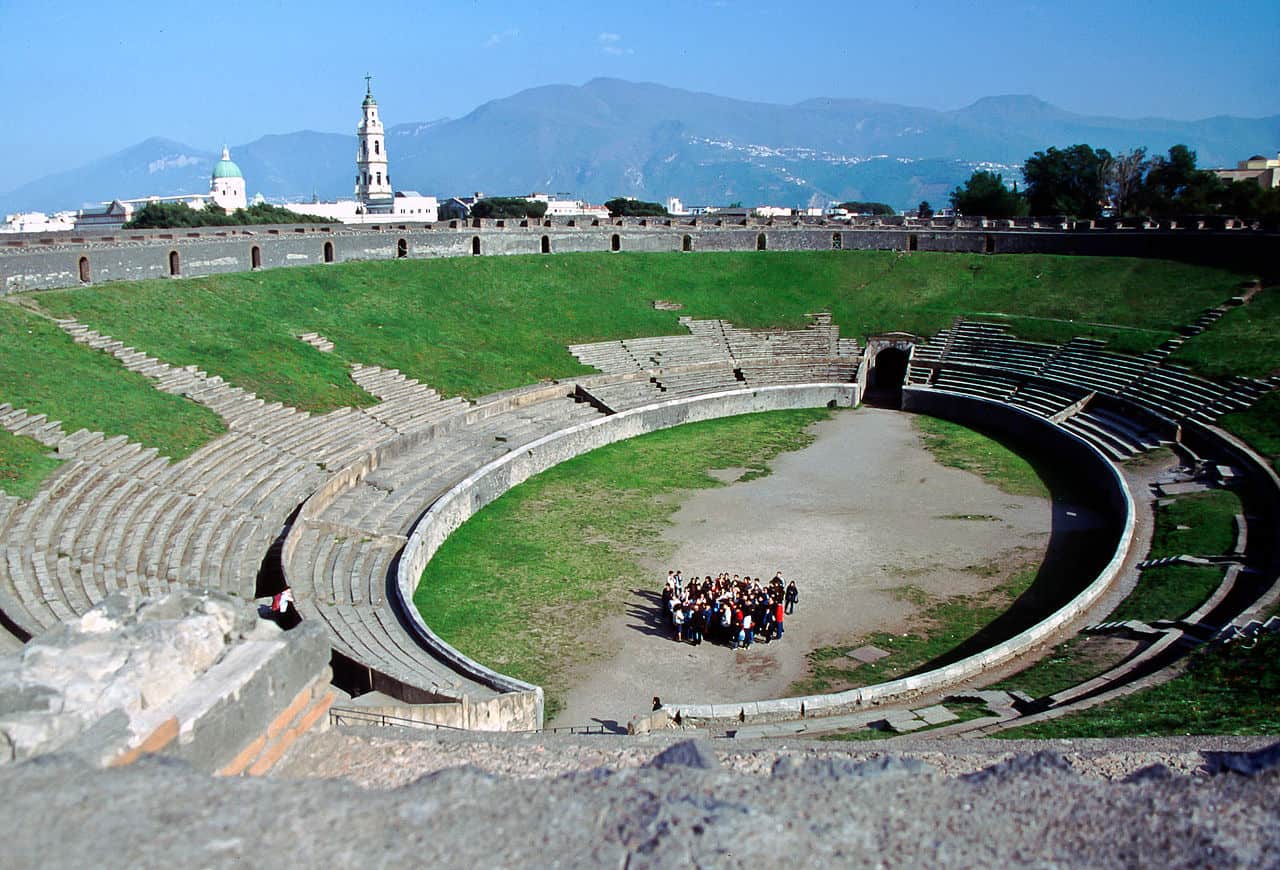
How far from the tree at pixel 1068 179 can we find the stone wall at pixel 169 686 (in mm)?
67235

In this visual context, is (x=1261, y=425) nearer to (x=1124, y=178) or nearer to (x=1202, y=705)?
(x=1202, y=705)

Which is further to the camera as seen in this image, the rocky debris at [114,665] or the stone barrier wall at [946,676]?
the stone barrier wall at [946,676]

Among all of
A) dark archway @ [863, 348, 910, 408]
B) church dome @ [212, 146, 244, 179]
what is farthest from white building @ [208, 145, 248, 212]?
dark archway @ [863, 348, 910, 408]

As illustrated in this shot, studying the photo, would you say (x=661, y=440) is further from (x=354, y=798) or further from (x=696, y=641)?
(x=354, y=798)

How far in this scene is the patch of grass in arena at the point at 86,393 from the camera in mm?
22125

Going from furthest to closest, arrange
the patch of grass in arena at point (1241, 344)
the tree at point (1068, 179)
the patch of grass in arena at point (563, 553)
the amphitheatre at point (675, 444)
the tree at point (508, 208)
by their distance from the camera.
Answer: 1. the tree at point (508, 208)
2. the tree at point (1068, 179)
3. the patch of grass in arena at point (1241, 344)
4. the patch of grass in arena at point (563, 553)
5. the amphitheatre at point (675, 444)

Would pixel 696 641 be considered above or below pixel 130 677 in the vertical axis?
below

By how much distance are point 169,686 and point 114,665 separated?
0.41 meters

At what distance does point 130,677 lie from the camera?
6.54 metres

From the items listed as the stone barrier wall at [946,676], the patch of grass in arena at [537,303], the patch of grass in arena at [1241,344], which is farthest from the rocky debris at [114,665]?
the patch of grass in arena at [1241,344]

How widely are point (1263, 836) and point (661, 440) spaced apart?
89.5 ft

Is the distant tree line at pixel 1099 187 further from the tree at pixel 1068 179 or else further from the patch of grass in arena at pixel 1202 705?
the patch of grass in arena at pixel 1202 705

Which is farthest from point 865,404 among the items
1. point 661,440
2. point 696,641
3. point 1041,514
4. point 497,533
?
point 696,641

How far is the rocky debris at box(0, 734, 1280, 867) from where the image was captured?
16.9ft
